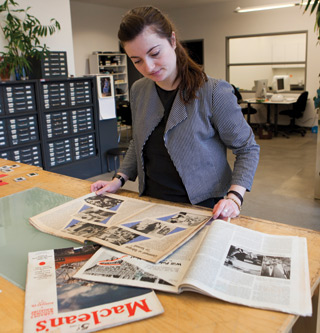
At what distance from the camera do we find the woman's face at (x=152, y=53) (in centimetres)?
126

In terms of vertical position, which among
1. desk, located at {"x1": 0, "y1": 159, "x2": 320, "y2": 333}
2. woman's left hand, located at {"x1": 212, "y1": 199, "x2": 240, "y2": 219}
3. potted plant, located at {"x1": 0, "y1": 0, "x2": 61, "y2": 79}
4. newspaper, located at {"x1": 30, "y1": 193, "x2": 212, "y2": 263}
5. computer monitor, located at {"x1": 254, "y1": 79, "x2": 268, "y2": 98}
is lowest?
desk, located at {"x1": 0, "y1": 159, "x2": 320, "y2": 333}

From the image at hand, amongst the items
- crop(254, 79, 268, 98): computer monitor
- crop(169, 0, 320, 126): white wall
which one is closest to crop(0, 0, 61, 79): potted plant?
crop(254, 79, 268, 98): computer monitor

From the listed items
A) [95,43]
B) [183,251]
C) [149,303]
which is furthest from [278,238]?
[95,43]

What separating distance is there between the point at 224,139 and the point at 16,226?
0.81 m

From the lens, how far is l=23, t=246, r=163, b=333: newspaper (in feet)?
2.52

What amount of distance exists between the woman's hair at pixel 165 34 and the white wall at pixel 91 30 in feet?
24.5

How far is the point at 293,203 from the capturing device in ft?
12.9

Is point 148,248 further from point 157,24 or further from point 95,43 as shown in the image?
point 95,43

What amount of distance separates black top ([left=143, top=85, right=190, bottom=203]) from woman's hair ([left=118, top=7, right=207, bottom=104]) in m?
0.09

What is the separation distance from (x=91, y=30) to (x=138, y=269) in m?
8.62

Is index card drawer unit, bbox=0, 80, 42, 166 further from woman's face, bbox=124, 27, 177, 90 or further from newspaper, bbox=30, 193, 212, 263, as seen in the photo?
woman's face, bbox=124, 27, 177, 90

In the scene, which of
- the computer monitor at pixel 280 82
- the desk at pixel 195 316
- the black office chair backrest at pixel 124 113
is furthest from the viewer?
the computer monitor at pixel 280 82

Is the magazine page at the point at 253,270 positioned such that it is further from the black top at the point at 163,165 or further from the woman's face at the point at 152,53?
the woman's face at the point at 152,53

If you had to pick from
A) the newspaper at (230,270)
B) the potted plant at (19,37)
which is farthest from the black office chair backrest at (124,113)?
the newspaper at (230,270)
